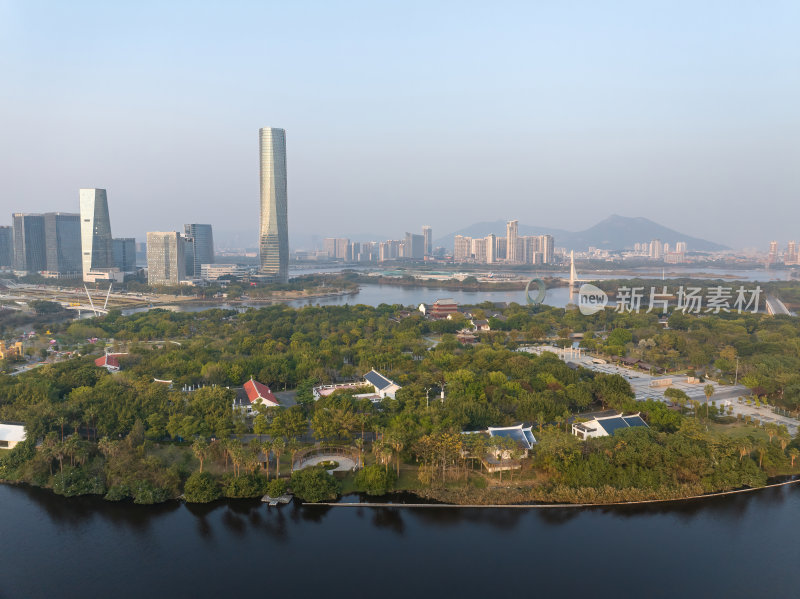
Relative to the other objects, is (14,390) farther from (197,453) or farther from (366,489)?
(366,489)

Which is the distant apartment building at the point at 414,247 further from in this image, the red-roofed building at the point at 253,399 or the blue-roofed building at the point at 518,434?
the blue-roofed building at the point at 518,434

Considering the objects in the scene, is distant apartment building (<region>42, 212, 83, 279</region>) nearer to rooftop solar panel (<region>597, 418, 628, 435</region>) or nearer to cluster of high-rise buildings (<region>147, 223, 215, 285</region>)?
cluster of high-rise buildings (<region>147, 223, 215, 285</region>)

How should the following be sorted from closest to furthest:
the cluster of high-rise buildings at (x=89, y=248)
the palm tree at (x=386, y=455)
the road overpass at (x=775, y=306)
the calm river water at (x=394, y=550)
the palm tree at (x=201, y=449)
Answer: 1. the calm river water at (x=394, y=550)
2. the palm tree at (x=201, y=449)
3. the palm tree at (x=386, y=455)
4. the road overpass at (x=775, y=306)
5. the cluster of high-rise buildings at (x=89, y=248)

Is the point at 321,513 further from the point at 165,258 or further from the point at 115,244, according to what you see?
the point at 115,244

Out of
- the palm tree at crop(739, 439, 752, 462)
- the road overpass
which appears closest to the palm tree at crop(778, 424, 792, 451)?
the palm tree at crop(739, 439, 752, 462)

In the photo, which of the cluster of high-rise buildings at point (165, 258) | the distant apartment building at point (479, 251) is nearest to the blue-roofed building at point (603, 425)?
the cluster of high-rise buildings at point (165, 258)

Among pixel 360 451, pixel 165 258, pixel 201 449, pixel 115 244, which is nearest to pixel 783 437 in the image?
pixel 360 451
